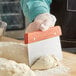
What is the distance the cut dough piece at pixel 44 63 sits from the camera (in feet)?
2.82

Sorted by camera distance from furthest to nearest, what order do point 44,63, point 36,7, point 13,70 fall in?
point 36,7 → point 44,63 → point 13,70

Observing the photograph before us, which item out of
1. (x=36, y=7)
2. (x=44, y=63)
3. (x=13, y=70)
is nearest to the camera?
(x=13, y=70)

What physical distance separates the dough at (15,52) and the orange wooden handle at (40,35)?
69mm

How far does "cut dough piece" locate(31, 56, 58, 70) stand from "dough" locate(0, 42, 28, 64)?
0.15 feet

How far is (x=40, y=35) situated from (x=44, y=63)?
0.33 feet

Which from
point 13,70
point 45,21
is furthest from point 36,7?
point 13,70

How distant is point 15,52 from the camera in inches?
35.5

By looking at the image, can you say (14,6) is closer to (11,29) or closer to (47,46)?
(11,29)

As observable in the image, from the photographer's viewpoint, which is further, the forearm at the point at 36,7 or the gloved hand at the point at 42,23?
the forearm at the point at 36,7

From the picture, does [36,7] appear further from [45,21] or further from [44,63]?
[44,63]

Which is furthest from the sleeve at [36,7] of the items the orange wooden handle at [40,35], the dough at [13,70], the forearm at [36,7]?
the dough at [13,70]

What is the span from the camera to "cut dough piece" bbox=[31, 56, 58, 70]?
2.82 feet

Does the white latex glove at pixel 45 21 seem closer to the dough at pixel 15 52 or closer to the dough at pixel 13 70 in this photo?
the dough at pixel 15 52

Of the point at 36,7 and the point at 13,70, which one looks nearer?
the point at 13,70
